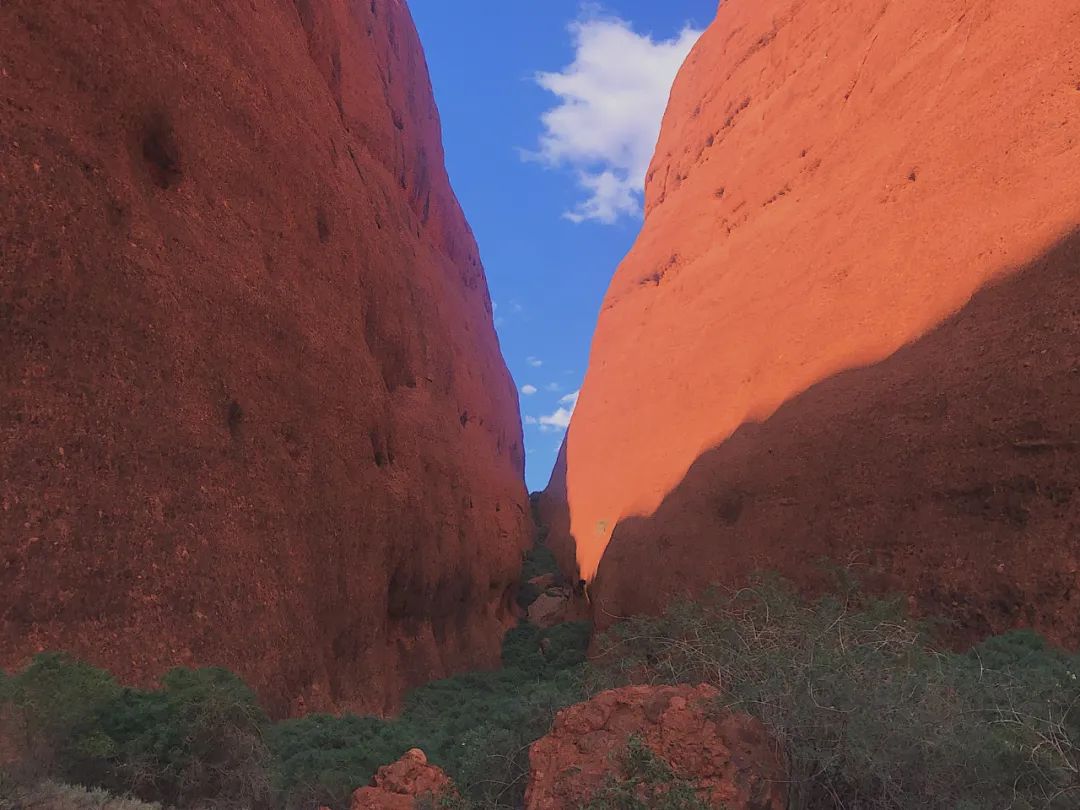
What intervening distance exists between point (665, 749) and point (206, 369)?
607 centimetres

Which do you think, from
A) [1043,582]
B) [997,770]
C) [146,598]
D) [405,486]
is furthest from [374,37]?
[997,770]

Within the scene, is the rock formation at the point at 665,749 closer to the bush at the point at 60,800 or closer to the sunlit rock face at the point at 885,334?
the bush at the point at 60,800

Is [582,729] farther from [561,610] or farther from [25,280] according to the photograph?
[561,610]

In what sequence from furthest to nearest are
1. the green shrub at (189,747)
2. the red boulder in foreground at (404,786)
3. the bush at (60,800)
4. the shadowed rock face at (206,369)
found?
the shadowed rock face at (206,369) → the red boulder in foreground at (404,786) → the green shrub at (189,747) → the bush at (60,800)

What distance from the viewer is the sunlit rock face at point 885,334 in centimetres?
743

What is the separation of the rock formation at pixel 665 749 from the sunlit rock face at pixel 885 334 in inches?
181

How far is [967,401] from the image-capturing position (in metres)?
7.94

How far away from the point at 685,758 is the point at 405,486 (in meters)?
9.28

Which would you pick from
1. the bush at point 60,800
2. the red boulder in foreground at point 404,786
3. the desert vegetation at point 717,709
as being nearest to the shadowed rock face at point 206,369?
the desert vegetation at point 717,709

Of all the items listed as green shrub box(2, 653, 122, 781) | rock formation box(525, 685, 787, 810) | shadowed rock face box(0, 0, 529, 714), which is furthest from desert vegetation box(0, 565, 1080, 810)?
shadowed rock face box(0, 0, 529, 714)

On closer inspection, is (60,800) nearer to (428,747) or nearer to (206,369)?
(428,747)

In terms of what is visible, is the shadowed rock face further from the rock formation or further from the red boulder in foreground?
the rock formation

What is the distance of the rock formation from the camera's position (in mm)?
3895

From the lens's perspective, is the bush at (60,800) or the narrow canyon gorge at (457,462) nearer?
the bush at (60,800)
